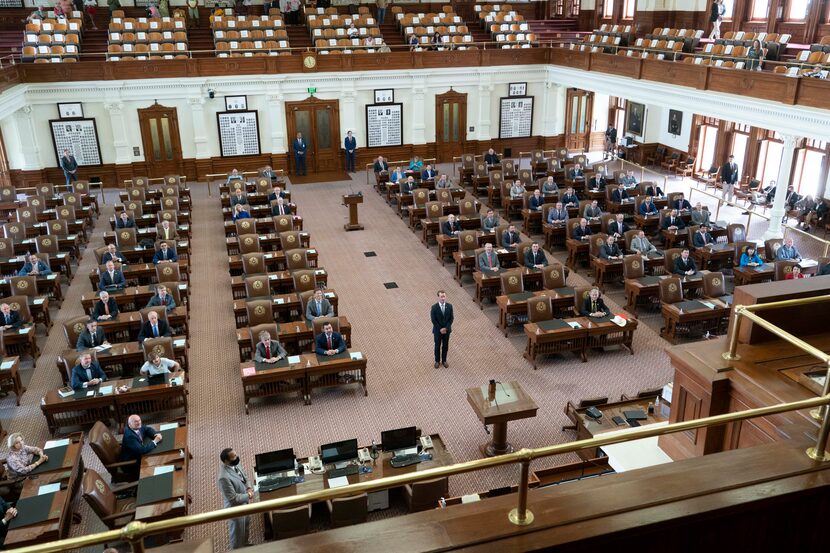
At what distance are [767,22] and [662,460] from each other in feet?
64.5

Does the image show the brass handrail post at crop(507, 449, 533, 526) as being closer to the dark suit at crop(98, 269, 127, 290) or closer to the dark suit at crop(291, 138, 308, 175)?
A: the dark suit at crop(98, 269, 127, 290)

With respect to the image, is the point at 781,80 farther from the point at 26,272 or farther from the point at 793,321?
the point at 26,272

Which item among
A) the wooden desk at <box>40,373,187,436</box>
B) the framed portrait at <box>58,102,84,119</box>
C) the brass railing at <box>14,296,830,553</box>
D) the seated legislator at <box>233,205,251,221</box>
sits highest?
the brass railing at <box>14,296,830,553</box>

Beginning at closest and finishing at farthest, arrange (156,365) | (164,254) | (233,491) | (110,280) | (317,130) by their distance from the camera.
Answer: (233,491) → (156,365) → (110,280) → (164,254) → (317,130)

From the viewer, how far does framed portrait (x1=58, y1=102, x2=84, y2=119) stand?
2175 centimetres

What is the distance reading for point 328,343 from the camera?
1011cm

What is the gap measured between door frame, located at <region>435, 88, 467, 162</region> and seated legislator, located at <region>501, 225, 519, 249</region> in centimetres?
1170

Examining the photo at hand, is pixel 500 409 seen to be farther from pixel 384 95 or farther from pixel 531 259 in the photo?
pixel 384 95

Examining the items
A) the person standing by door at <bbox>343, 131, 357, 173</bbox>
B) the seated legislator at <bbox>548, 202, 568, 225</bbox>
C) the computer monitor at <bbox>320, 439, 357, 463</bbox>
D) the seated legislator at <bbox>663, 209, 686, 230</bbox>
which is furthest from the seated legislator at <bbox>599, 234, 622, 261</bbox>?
the person standing by door at <bbox>343, 131, 357, 173</bbox>

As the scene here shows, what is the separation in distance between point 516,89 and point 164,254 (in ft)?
54.9

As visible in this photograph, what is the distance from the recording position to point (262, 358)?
9.91 metres

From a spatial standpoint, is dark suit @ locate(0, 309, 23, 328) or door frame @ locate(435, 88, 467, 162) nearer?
dark suit @ locate(0, 309, 23, 328)

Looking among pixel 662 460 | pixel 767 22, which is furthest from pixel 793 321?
pixel 767 22

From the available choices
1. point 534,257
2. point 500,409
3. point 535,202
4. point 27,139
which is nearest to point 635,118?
point 535,202
